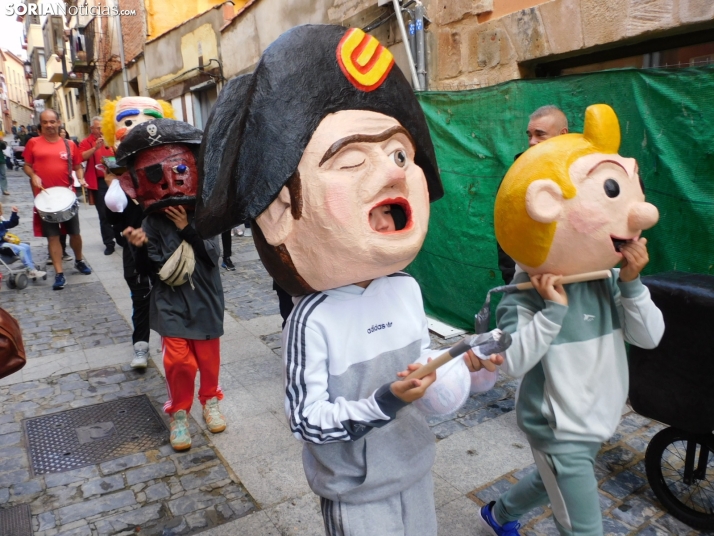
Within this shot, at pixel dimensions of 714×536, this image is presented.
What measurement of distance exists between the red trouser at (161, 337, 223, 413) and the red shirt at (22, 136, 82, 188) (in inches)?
191

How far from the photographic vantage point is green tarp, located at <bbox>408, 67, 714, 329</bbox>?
3.32 metres

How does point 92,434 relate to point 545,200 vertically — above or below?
below

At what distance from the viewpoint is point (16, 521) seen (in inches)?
110

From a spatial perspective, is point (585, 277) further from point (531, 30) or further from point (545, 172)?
point (531, 30)

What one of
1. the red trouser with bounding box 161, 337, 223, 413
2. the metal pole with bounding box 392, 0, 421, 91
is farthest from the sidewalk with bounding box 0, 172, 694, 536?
the metal pole with bounding box 392, 0, 421, 91

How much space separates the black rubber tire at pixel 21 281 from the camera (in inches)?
277

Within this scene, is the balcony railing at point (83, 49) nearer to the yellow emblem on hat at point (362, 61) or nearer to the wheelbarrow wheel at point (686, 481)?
the yellow emblem on hat at point (362, 61)

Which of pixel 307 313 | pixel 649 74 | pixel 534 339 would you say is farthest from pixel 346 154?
pixel 649 74

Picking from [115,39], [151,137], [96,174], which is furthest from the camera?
[115,39]

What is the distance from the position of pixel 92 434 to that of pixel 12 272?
4276 millimetres

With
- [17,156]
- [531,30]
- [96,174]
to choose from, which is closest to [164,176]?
[531,30]

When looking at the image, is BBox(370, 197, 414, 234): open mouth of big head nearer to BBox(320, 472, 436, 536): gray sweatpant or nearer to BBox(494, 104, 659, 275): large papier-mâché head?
BBox(494, 104, 659, 275): large papier-mâché head

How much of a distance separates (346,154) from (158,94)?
51.8 feet

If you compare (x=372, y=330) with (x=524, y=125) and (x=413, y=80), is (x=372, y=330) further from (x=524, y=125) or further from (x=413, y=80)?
(x=413, y=80)
